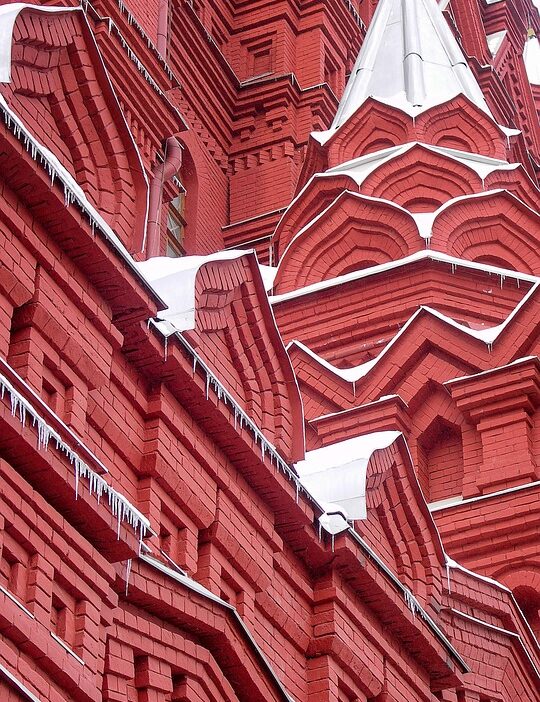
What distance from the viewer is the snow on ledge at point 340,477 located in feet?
40.0

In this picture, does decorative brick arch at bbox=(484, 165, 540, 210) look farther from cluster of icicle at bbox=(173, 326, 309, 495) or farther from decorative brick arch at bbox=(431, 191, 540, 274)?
cluster of icicle at bbox=(173, 326, 309, 495)

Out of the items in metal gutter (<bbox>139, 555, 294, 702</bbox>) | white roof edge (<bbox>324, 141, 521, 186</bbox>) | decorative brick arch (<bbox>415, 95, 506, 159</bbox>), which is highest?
decorative brick arch (<bbox>415, 95, 506, 159</bbox>)

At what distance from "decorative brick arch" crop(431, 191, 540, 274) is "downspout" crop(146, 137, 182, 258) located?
3397 mm

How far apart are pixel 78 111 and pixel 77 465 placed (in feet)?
12.7

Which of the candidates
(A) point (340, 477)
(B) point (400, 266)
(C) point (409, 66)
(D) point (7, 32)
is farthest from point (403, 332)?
(D) point (7, 32)

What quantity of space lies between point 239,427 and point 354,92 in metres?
11.5

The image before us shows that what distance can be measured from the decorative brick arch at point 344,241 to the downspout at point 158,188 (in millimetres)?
2728

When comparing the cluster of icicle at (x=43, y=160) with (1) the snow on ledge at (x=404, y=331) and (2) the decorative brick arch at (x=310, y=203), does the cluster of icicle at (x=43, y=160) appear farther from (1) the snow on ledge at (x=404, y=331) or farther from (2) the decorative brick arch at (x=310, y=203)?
(2) the decorative brick arch at (x=310, y=203)

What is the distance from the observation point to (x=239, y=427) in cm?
1078

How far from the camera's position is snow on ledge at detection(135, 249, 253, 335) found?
10.5 m

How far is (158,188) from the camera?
645 inches

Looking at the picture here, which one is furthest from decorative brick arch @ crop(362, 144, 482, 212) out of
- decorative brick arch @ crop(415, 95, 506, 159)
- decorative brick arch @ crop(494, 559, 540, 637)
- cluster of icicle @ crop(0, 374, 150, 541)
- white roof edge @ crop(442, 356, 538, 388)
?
cluster of icicle @ crop(0, 374, 150, 541)

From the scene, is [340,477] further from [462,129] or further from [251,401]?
[462,129]

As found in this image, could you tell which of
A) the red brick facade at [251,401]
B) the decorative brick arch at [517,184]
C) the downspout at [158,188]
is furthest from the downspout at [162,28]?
the decorative brick arch at [517,184]
